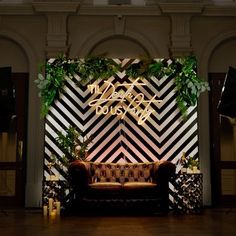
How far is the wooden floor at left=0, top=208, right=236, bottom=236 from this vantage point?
5074 millimetres

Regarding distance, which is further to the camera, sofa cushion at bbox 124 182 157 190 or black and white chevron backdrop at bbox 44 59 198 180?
black and white chevron backdrop at bbox 44 59 198 180

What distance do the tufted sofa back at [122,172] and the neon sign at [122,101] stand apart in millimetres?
952

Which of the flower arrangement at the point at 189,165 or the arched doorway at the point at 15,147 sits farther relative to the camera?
the arched doorway at the point at 15,147

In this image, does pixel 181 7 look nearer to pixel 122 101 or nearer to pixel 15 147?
pixel 122 101

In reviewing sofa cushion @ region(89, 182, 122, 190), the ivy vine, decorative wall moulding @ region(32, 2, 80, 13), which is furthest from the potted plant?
decorative wall moulding @ region(32, 2, 80, 13)

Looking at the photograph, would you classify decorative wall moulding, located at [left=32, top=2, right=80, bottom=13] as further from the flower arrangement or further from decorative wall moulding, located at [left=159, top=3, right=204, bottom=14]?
the flower arrangement

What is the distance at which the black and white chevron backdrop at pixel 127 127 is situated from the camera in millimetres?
8438

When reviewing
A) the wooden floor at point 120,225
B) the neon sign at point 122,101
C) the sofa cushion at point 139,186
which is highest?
the neon sign at point 122,101

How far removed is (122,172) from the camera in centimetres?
795

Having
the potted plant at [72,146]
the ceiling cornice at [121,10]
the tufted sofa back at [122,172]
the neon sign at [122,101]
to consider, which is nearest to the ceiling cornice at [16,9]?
the ceiling cornice at [121,10]

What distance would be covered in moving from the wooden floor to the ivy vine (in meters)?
2.26

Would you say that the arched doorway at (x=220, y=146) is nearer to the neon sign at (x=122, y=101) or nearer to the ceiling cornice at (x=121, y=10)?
the neon sign at (x=122, y=101)

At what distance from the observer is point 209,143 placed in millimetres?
8781

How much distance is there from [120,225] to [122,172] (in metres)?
2.15
